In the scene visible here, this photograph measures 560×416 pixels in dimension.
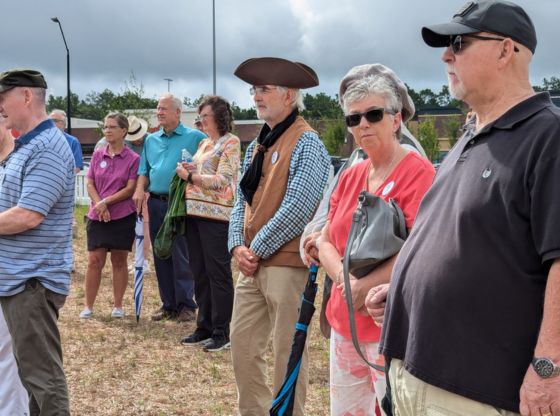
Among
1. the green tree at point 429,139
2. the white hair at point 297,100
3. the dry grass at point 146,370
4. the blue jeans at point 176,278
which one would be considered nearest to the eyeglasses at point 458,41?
the white hair at point 297,100

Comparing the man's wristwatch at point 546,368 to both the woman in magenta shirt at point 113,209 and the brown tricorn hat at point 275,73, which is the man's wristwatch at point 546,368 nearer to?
the brown tricorn hat at point 275,73

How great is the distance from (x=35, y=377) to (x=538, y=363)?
2.72 m

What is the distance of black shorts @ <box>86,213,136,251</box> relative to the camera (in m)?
7.21

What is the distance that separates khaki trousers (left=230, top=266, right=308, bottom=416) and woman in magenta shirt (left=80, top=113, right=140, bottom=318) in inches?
133

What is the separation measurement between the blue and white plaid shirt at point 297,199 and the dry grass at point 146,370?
1.44 metres

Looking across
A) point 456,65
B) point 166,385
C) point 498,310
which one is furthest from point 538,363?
point 166,385

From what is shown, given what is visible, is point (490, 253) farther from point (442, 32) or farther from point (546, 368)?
point (442, 32)

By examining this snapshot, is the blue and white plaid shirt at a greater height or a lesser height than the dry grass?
greater

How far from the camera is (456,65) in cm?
214

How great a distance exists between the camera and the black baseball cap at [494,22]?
6.75 ft

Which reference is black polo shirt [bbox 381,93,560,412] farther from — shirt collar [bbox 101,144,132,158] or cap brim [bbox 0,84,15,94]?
shirt collar [bbox 101,144,132,158]

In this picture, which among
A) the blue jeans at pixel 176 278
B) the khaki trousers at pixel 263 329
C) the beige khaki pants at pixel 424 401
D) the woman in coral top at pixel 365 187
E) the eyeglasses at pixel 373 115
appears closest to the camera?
the beige khaki pants at pixel 424 401

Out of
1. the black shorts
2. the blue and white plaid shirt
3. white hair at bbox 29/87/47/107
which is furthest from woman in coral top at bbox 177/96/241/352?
white hair at bbox 29/87/47/107

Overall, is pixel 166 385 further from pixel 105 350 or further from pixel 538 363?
pixel 538 363
